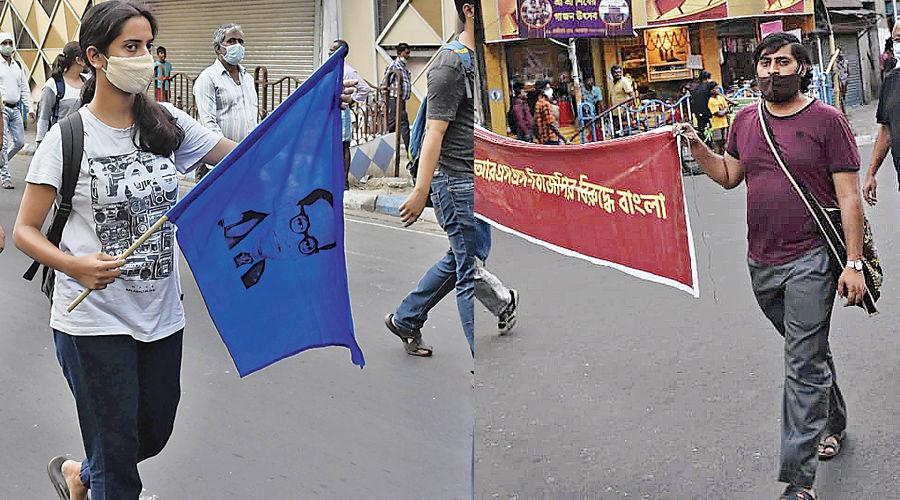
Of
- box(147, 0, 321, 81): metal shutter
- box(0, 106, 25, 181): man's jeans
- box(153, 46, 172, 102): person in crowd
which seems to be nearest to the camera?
box(0, 106, 25, 181): man's jeans

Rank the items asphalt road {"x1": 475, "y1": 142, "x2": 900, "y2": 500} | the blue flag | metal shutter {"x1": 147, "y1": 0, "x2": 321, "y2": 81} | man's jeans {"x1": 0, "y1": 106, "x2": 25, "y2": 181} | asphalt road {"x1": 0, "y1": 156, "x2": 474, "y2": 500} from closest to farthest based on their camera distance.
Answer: asphalt road {"x1": 475, "y1": 142, "x2": 900, "y2": 500} → the blue flag → asphalt road {"x1": 0, "y1": 156, "x2": 474, "y2": 500} → man's jeans {"x1": 0, "y1": 106, "x2": 25, "y2": 181} → metal shutter {"x1": 147, "y1": 0, "x2": 321, "y2": 81}

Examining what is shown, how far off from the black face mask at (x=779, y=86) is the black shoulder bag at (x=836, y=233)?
4 centimetres

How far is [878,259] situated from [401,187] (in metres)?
8.45

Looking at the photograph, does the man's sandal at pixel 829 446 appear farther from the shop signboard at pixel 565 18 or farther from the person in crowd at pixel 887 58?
the shop signboard at pixel 565 18

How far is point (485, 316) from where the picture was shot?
2.74 metres

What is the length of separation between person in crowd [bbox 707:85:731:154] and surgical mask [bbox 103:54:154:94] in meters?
1.44

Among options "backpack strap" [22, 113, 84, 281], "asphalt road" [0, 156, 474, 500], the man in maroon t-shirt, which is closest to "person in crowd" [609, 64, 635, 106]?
the man in maroon t-shirt

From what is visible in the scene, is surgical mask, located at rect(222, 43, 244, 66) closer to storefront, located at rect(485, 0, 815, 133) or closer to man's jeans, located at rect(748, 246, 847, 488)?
storefront, located at rect(485, 0, 815, 133)

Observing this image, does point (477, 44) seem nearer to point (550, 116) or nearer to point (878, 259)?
point (550, 116)

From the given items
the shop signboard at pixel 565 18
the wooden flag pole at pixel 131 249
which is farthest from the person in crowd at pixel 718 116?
the wooden flag pole at pixel 131 249

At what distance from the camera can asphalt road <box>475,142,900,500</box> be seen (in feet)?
7.93

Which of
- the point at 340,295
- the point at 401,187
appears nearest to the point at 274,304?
the point at 340,295

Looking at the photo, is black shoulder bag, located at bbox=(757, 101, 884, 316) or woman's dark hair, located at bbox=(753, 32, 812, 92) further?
black shoulder bag, located at bbox=(757, 101, 884, 316)

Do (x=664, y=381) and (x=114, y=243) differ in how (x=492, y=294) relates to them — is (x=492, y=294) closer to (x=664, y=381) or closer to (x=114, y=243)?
(x=664, y=381)
